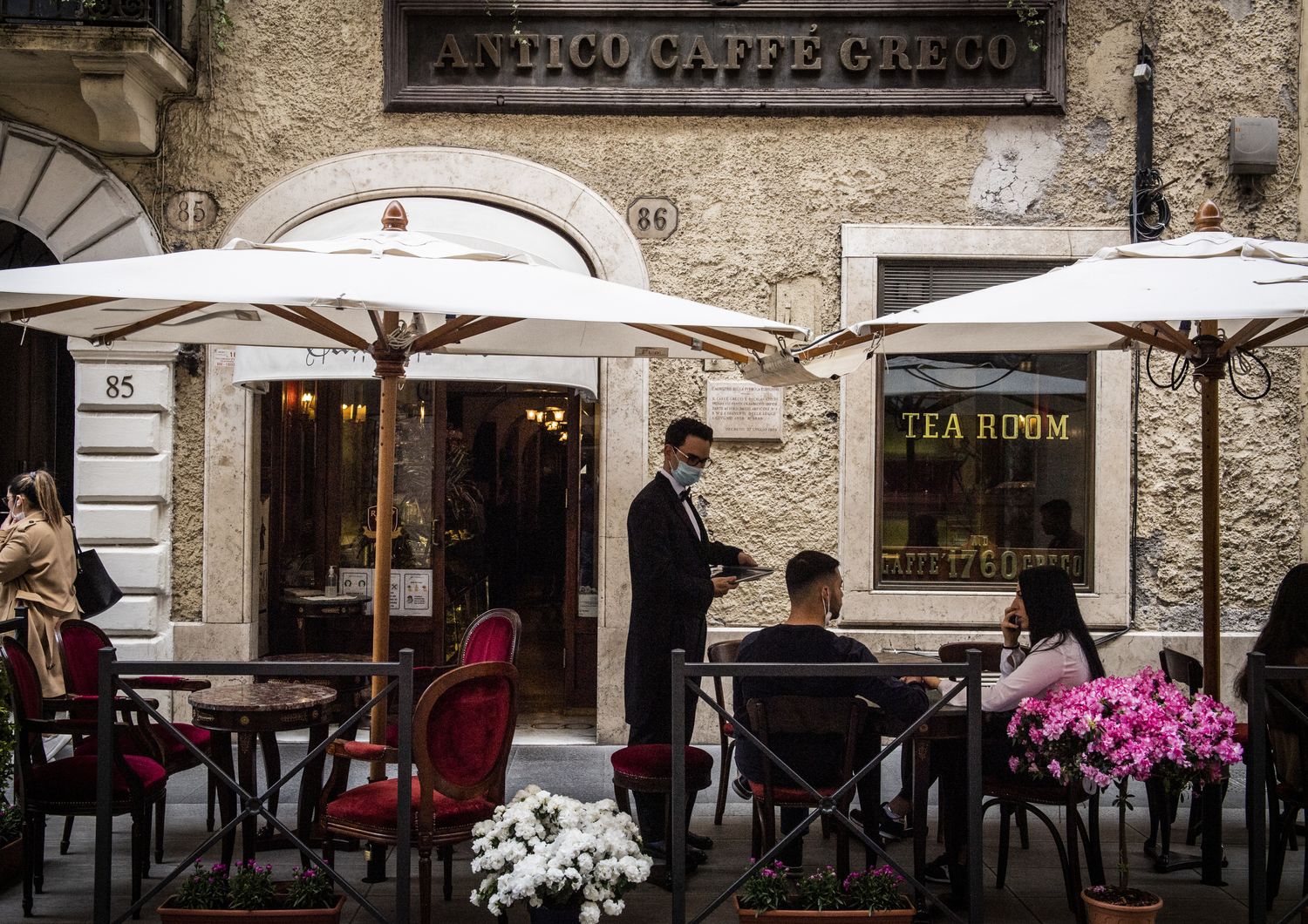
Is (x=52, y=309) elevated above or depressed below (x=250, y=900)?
above

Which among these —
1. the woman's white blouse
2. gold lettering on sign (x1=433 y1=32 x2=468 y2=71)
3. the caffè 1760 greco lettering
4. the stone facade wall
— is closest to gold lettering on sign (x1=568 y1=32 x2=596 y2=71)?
the caffè 1760 greco lettering

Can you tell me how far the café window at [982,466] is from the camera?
24.9 ft

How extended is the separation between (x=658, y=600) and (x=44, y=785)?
2684 mm

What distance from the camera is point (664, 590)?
17.4 feet

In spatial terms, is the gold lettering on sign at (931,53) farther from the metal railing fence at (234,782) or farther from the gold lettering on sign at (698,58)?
the metal railing fence at (234,782)

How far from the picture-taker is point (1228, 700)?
24.3 feet

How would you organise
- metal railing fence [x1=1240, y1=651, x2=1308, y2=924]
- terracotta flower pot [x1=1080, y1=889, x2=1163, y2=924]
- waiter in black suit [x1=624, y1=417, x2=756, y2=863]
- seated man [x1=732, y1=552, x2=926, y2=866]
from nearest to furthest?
metal railing fence [x1=1240, y1=651, x2=1308, y2=924]
terracotta flower pot [x1=1080, y1=889, x2=1163, y2=924]
seated man [x1=732, y1=552, x2=926, y2=866]
waiter in black suit [x1=624, y1=417, x2=756, y2=863]

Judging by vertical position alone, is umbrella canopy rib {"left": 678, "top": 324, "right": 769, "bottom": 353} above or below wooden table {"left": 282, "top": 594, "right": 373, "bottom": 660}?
above

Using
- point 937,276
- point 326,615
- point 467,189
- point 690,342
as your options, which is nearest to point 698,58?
point 467,189

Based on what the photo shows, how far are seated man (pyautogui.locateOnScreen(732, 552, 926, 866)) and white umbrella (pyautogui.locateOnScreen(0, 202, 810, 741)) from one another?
1086 millimetres

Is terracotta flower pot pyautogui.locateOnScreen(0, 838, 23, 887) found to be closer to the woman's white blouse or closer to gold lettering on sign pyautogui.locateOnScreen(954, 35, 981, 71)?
the woman's white blouse

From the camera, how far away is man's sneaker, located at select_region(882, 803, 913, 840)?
5.29 m

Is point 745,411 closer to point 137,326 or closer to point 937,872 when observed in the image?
point 937,872

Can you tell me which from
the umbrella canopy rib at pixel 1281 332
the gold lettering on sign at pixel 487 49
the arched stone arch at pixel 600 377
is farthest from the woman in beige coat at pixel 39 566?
the umbrella canopy rib at pixel 1281 332
